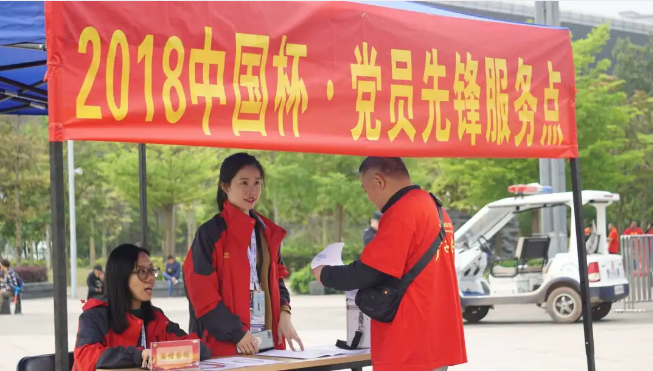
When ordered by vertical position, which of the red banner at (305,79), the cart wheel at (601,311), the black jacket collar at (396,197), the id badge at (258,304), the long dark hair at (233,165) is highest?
the red banner at (305,79)

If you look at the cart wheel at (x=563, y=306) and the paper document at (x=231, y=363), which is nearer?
the paper document at (x=231, y=363)

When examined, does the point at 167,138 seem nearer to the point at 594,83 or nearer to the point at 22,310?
the point at 22,310

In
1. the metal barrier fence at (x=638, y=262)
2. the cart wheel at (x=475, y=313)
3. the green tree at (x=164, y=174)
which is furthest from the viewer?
the green tree at (x=164, y=174)

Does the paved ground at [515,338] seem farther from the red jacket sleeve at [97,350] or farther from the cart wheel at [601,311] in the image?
the red jacket sleeve at [97,350]

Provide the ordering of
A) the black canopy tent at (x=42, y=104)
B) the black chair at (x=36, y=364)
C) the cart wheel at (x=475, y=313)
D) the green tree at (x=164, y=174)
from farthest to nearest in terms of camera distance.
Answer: the green tree at (x=164, y=174) < the cart wheel at (x=475, y=313) < the black chair at (x=36, y=364) < the black canopy tent at (x=42, y=104)

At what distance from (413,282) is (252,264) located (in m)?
0.94

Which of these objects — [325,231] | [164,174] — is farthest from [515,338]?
[325,231]

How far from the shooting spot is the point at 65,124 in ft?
12.2

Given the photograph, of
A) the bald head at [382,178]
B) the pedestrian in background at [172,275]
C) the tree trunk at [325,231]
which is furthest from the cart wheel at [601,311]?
the tree trunk at [325,231]

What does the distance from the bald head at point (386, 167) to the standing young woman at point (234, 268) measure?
0.65m

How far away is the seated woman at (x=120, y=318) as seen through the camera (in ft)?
14.2

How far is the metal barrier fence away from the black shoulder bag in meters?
14.1

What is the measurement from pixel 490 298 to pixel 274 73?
38.3 feet

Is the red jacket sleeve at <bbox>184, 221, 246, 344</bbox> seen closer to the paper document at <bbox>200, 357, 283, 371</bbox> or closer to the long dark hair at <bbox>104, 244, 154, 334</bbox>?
the paper document at <bbox>200, 357, 283, 371</bbox>
